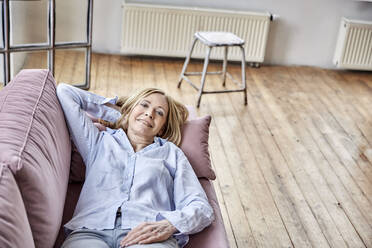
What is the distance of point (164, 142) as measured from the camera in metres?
2.23

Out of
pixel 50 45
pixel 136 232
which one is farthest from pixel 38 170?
pixel 50 45

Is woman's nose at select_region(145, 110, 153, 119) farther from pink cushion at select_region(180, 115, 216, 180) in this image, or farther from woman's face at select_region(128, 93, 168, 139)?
pink cushion at select_region(180, 115, 216, 180)

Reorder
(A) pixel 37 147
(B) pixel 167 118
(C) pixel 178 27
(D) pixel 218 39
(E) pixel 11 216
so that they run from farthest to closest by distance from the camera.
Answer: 1. (C) pixel 178 27
2. (D) pixel 218 39
3. (B) pixel 167 118
4. (A) pixel 37 147
5. (E) pixel 11 216

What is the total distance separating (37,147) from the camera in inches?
68.3

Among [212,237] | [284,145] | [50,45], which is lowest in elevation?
[284,145]

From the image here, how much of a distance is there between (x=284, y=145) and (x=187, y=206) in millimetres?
1816

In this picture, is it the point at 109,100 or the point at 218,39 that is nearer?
the point at 109,100

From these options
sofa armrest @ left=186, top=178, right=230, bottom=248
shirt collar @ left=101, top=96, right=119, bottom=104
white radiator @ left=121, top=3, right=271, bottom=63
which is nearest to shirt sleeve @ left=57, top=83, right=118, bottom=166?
shirt collar @ left=101, top=96, right=119, bottom=104

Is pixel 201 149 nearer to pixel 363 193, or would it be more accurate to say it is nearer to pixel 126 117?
pixel 126 117

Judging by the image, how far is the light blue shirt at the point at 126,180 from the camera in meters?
1.88

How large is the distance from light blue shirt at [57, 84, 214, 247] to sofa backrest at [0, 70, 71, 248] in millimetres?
82

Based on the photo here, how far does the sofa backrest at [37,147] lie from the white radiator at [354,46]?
342 centimetres

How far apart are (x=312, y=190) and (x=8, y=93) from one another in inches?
73.2

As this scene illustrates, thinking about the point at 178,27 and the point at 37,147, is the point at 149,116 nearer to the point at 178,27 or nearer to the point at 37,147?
the point at 37,147
